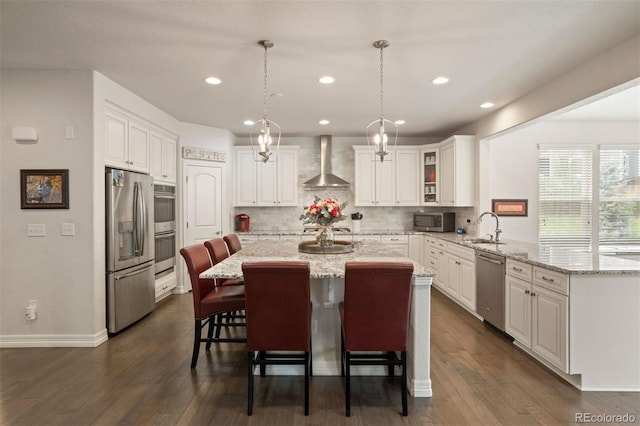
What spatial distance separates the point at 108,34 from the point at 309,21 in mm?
1537

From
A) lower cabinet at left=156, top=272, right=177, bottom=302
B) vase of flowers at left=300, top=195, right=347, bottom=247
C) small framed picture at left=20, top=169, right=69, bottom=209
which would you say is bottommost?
lower cabinet at left=156, top=272, right=177, bottom=302

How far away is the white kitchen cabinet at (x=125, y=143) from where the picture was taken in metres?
3.56

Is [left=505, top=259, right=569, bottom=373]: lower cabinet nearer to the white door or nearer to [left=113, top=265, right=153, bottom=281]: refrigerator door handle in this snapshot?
[left=113, top=265, right=153, bottom=281]: refrigerator door handle

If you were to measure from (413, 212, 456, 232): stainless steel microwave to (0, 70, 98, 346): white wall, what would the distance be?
487cm

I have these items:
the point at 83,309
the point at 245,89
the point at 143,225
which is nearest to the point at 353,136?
the point at 245,89

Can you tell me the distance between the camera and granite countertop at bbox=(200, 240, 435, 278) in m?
2.29

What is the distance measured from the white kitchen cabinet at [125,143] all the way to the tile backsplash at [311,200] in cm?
233

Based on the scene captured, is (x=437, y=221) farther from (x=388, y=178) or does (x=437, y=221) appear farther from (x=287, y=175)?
(x=287, y=175)

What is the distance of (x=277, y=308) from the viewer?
216cm

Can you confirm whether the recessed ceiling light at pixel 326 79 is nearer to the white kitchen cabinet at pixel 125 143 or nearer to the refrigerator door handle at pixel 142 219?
the white kitchen cabinet at pixel 125 143

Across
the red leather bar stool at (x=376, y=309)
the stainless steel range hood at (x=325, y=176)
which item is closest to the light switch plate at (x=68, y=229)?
the red leather bar stool at (x=376, y=309)

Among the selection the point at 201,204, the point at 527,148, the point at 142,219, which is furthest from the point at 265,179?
the point at 527,148

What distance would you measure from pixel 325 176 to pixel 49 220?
391cm

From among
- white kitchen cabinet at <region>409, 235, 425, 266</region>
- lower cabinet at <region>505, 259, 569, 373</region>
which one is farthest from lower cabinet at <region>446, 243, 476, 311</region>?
white kitchen cabinet at <region>409, 235, 425, 266</region>
